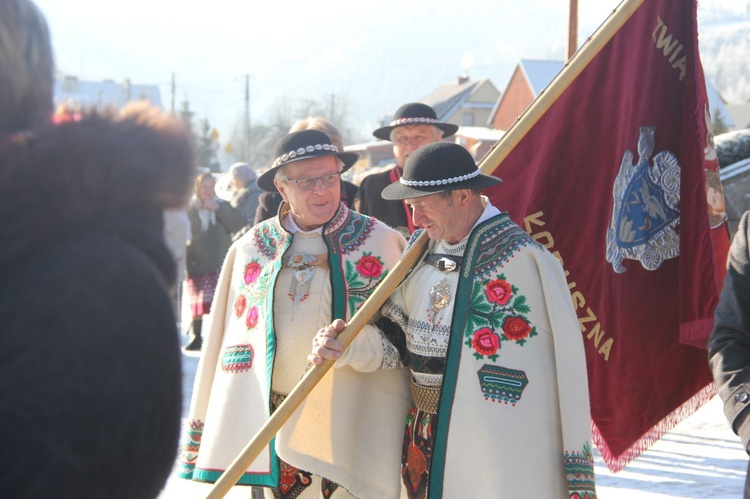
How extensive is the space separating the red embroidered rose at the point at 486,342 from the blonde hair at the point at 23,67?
1998 millimetres

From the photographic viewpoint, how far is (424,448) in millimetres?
3531

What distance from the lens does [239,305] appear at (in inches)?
164

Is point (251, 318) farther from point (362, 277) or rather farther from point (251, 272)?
point (362, 277)

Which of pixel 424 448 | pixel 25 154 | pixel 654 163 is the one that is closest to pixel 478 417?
pixel 424 448

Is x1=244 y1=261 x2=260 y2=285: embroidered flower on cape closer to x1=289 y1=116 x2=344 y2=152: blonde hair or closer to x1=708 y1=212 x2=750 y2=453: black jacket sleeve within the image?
x1=289 y1=116 x2=344 y2=152: blonde hair

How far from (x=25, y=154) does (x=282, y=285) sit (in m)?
2.53

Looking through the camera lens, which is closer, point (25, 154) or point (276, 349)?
point (25, 154)

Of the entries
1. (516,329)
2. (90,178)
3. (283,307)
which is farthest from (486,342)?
(90,178)

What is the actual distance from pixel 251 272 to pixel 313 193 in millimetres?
449

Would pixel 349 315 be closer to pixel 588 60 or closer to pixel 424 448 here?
pixel 424 448

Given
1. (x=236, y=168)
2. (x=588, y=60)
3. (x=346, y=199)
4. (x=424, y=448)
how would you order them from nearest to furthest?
(x=424, y=448) < (x=588, y=60) < (x=346, y=199) < (x=236, y=168)

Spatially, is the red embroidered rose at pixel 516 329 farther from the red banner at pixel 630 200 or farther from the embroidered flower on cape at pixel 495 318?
the red banner at pixel 630 200

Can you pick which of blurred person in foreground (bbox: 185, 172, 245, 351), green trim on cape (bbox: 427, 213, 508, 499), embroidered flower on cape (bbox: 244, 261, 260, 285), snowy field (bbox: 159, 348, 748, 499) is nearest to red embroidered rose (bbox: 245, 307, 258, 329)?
embroidered flower on cape (bbox: 244, 261, 260, 285)

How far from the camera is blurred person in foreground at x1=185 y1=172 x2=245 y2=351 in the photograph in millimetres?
9812
